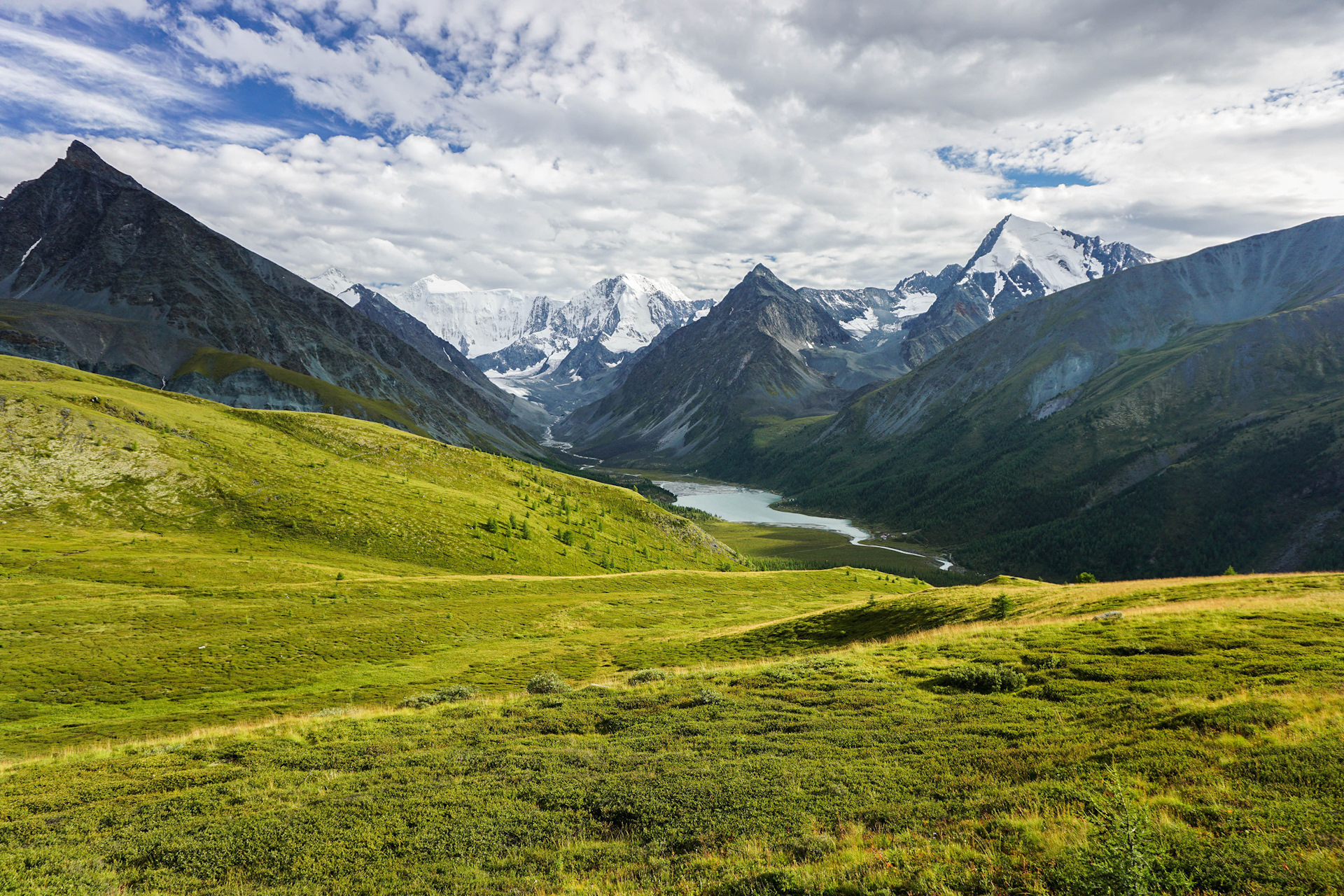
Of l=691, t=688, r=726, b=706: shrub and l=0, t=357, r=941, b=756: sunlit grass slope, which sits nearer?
l=691, t=688, r=726, b=706: shrub

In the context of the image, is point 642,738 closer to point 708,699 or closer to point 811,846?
point 708,699

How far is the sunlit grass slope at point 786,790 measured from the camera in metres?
11.0

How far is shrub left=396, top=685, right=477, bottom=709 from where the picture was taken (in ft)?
91.5

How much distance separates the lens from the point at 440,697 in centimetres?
2883

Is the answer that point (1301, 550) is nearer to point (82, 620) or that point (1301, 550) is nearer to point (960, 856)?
point (960, 856)

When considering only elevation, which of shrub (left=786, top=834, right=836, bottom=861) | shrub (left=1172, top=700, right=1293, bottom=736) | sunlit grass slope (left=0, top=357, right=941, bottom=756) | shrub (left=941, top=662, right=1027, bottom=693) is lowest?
sunlit grass slope (left=0, top=357, right=941, bottom=756)

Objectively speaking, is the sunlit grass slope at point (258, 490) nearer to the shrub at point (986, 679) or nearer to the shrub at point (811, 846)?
the shrub at point (986, 679)

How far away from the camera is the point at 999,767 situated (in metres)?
15.3

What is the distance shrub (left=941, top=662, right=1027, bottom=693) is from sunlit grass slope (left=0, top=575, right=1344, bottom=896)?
0.69 ft

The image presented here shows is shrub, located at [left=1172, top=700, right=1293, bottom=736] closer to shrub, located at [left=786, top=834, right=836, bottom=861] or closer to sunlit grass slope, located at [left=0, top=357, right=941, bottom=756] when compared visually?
shrub, located at [left=786, top=834, right=836, bottom=861]

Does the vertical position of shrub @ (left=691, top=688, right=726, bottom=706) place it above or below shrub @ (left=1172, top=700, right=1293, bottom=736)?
below

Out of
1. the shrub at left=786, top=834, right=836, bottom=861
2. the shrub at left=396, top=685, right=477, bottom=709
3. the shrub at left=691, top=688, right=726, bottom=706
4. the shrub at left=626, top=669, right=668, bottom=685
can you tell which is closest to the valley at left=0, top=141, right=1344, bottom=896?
the shrub at left=786, top=834, right=836, bottom=861

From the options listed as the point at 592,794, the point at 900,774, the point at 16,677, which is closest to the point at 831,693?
the point at 900,774

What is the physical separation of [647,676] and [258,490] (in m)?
61.3
